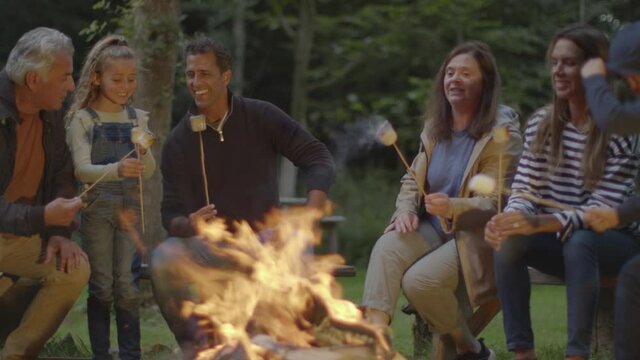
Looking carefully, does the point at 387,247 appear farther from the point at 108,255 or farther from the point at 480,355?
the point at 108,255

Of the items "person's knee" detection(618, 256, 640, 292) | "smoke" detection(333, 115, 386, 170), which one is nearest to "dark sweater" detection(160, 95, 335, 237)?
"person's knee" detection(618, 256, 640, 292)

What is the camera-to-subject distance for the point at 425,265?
486 cm

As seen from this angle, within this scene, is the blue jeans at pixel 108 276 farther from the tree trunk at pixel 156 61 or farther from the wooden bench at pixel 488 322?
the tree trunk at pixel 156 61

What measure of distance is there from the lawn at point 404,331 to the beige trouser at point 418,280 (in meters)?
0.90

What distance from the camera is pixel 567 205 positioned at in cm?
471

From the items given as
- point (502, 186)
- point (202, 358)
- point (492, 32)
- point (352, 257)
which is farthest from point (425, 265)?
point (492, 32)

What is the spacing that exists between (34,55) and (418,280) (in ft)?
6.60

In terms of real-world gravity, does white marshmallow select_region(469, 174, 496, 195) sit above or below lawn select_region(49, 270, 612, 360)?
above

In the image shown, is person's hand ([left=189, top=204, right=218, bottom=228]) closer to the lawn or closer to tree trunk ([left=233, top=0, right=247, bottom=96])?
the lawn

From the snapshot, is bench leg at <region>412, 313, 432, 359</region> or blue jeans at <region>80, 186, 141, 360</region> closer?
blue jeans at <region>80, 186, 141, 360</region>

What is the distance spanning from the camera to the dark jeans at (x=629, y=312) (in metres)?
4.26

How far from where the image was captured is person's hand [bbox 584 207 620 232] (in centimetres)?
439

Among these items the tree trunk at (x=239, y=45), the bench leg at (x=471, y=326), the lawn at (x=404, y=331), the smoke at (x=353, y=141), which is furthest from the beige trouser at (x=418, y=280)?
the smoke at (x=353, y=141)

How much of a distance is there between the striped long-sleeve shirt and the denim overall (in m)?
1.82
